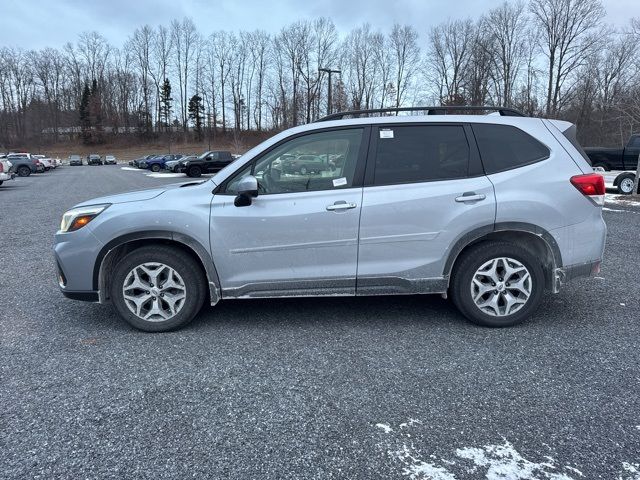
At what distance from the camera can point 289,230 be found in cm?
368

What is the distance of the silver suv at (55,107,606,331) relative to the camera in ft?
12.2

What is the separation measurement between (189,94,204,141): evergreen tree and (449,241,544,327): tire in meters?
87.7

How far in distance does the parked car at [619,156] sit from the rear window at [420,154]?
18.0 metres

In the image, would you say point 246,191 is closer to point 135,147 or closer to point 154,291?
point 154,291

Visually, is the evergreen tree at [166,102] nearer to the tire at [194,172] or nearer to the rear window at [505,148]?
the tire at [194,172]

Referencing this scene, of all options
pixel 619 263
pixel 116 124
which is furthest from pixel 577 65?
pixel 116 124

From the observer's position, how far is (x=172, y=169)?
4091 centimetres

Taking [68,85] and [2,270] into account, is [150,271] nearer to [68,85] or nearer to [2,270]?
[2,270]

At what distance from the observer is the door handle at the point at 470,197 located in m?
3.73

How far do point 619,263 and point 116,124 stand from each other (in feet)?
320

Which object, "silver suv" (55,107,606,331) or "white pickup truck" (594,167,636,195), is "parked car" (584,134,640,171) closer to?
"white pickup truck" (594,167,636,195)

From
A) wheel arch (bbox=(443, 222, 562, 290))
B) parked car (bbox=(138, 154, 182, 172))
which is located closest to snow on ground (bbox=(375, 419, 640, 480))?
wheel arch (bbox=(443, 222, 562, 290))

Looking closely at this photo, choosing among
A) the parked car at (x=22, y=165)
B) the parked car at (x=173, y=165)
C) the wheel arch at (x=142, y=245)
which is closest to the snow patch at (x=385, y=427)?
the wheel arch at (x=142, y=245)

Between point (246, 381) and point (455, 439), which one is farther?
point (246, 381)
